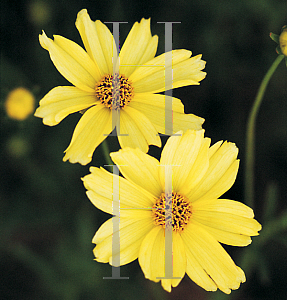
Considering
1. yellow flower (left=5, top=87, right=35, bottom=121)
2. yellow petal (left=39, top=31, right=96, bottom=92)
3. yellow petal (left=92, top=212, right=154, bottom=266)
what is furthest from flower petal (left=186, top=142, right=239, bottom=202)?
yellow flower (left=5, top=87, right=35, bottom=121)

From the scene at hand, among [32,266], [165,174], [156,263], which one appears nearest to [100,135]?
[165,174]

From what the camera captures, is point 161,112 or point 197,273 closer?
point 197,273

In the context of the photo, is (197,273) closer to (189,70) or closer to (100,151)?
(189,70)

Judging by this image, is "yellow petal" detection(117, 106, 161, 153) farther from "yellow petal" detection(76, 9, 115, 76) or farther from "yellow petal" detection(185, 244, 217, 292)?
"yellow petal" detection(185, 244, 217, 292)

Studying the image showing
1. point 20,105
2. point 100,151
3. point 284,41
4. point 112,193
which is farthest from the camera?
point 100,151

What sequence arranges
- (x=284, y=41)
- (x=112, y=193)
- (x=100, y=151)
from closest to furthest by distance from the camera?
(x=112, y=193) < (x=284, y=41) < (x=100, y=151)

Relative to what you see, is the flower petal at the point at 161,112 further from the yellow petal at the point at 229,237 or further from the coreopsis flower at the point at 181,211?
the yellow petal at the point at 229,237

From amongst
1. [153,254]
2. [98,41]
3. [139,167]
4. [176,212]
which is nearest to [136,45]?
[98,41]

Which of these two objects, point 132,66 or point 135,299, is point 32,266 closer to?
point 135,299

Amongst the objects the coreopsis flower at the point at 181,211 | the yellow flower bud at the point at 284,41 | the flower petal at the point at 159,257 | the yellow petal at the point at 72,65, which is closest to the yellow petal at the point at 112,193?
the coreopsis flower at the point at 181,211
